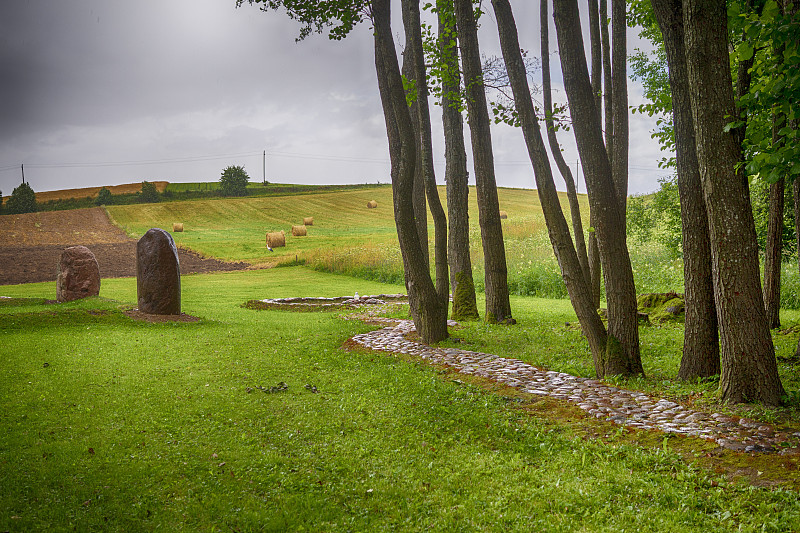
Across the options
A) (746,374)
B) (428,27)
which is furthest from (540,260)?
(746,374)

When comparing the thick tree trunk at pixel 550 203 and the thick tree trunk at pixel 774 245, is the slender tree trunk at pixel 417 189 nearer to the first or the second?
the thick tree trunk at pixel 550 203

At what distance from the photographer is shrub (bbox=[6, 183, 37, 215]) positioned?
4334cm

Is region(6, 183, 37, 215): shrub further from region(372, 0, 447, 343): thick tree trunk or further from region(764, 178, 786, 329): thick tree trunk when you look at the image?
region(764, 178, 786, 329): thick tree trunk

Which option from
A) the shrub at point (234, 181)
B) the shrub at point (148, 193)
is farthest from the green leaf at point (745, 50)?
the shrub at point (234, 181)

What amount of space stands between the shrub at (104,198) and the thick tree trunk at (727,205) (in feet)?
186

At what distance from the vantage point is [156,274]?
14.6 meters

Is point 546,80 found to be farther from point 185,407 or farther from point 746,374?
point 185,407

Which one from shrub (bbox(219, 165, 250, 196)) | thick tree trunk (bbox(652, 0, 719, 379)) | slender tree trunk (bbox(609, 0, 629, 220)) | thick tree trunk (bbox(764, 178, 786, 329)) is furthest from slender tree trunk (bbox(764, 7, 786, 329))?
shrub (bbox(219, 165, 250, 196))

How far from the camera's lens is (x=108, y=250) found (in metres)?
34.2

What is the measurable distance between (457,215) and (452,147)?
170 centimetres

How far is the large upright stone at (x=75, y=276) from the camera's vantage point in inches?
677

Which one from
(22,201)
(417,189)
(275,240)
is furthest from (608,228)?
(22,201)

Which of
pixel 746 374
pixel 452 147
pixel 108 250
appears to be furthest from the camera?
pixel 108 250

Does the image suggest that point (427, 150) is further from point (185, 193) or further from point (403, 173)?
point (185, 193)
